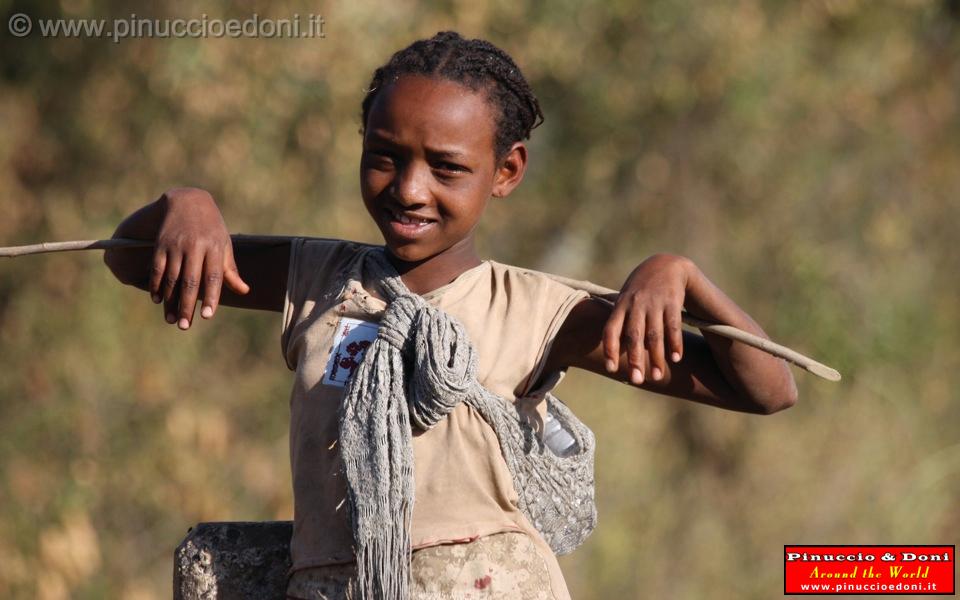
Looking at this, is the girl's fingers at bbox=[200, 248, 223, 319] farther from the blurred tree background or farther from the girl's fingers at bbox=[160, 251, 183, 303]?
the blurred tree background

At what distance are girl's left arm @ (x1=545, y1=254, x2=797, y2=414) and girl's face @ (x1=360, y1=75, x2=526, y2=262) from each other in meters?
0.28

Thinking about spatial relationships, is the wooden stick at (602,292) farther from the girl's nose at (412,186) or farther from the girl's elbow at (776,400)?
the girl's nose at (412,186)

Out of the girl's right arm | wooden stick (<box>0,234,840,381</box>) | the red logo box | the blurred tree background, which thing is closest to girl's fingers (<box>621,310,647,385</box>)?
wooden stick (<box>0,234,840,381</box>)

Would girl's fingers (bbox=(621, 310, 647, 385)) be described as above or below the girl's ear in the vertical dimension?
below

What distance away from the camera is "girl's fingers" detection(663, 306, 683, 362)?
200 centimetres

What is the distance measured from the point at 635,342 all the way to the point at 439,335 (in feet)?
1.02

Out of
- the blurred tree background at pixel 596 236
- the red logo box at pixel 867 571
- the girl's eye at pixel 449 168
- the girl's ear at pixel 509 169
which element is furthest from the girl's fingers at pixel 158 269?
the blurred tree background at pixel 596 236

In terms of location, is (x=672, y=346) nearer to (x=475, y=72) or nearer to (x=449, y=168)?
(x=449, y=168)

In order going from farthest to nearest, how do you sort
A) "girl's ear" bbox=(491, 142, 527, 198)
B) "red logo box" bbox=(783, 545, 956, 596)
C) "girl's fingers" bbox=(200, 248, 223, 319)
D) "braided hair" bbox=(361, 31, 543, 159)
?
"red logo box" bbox=(783, 545, 956, 596) → "girl's ear" bbox=(491, 142, 527, 198) → "braided hair" bbox=(361, 31, 543, 159) → "girl's fingers" bbox=(200, 248, 223, 319)

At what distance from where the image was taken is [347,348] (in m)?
2.14

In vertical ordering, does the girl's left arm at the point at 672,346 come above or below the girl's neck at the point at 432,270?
below

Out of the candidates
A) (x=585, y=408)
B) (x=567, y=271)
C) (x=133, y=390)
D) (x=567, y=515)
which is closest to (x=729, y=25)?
(x=567, y=271)

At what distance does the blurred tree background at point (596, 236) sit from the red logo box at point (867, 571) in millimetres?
869

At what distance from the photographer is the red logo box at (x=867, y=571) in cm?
411
